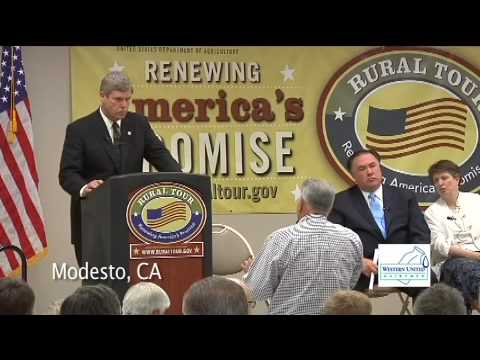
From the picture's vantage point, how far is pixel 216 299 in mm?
4133

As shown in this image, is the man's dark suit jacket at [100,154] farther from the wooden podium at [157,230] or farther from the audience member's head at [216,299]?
the audience member's head at [216,299]

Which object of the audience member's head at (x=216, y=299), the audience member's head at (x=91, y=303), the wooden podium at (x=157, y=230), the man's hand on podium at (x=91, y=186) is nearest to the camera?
the audience member's head at (x=216, y=299)

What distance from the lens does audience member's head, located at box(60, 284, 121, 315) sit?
172 inches

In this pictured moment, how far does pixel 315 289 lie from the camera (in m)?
6.02

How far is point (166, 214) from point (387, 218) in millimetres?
2009

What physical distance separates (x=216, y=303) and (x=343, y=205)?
11.7ft

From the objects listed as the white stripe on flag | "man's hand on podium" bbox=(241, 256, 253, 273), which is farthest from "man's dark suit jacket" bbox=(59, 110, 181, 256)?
"man's hand on podium" bbox=(241, 256, 253, 273)

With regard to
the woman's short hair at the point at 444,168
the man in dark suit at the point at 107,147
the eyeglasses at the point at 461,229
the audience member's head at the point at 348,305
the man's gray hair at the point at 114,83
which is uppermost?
the man's gray hair at the point at 114,83

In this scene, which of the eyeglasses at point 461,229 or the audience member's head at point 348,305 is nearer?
the audience member's head at point 348,305

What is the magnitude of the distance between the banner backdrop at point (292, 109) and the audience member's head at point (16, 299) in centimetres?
296

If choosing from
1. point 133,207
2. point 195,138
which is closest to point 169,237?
point 133,207

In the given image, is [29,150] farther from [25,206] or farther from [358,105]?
[358,105]

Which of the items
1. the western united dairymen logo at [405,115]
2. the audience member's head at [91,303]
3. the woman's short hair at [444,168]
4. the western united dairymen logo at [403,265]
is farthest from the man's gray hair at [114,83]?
the audience member's head at [91,303]

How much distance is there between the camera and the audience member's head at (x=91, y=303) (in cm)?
438
